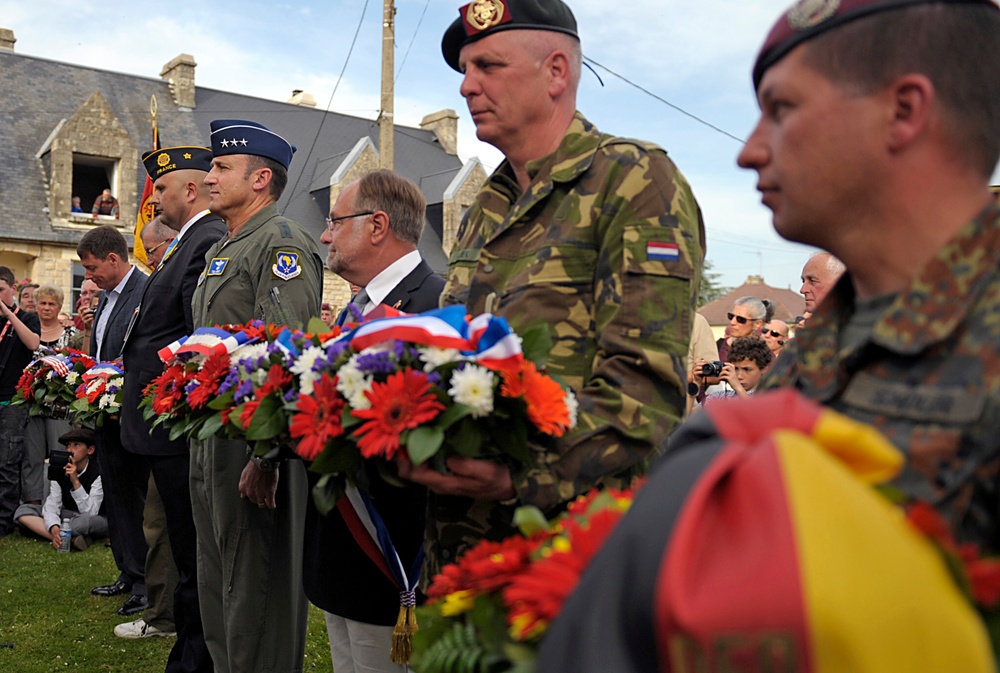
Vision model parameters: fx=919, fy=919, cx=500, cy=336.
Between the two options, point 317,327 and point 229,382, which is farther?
point 229,382

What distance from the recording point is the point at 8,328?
31.1 feet

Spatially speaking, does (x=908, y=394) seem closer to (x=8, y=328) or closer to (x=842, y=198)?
(x=842, y=198)

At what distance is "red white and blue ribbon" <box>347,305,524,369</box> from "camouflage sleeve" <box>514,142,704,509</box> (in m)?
0.24

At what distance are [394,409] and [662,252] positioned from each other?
29.1 inches

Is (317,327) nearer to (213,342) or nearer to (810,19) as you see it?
(213,342)

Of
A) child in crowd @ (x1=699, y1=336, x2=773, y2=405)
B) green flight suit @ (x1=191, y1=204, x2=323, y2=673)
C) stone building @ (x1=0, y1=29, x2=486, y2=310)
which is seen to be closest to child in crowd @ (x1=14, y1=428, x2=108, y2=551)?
green flight suit @ (x1=191, y1=204, x2=323, y2=673)

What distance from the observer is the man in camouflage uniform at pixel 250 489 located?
13.1ft

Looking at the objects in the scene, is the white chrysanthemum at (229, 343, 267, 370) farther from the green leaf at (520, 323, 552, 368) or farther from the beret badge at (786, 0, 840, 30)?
the beret badge at (786, 0, 840, 30)

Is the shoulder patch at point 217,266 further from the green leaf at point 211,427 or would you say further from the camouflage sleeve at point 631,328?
the camouflage sleeve at point 631,328

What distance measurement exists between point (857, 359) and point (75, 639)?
20.2 feet

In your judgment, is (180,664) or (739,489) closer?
(739,489)

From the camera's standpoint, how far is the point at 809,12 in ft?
4.22

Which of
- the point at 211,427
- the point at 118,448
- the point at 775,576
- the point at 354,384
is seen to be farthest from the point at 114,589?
the point at 775,576

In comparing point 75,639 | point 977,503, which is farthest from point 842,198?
point 75,639
